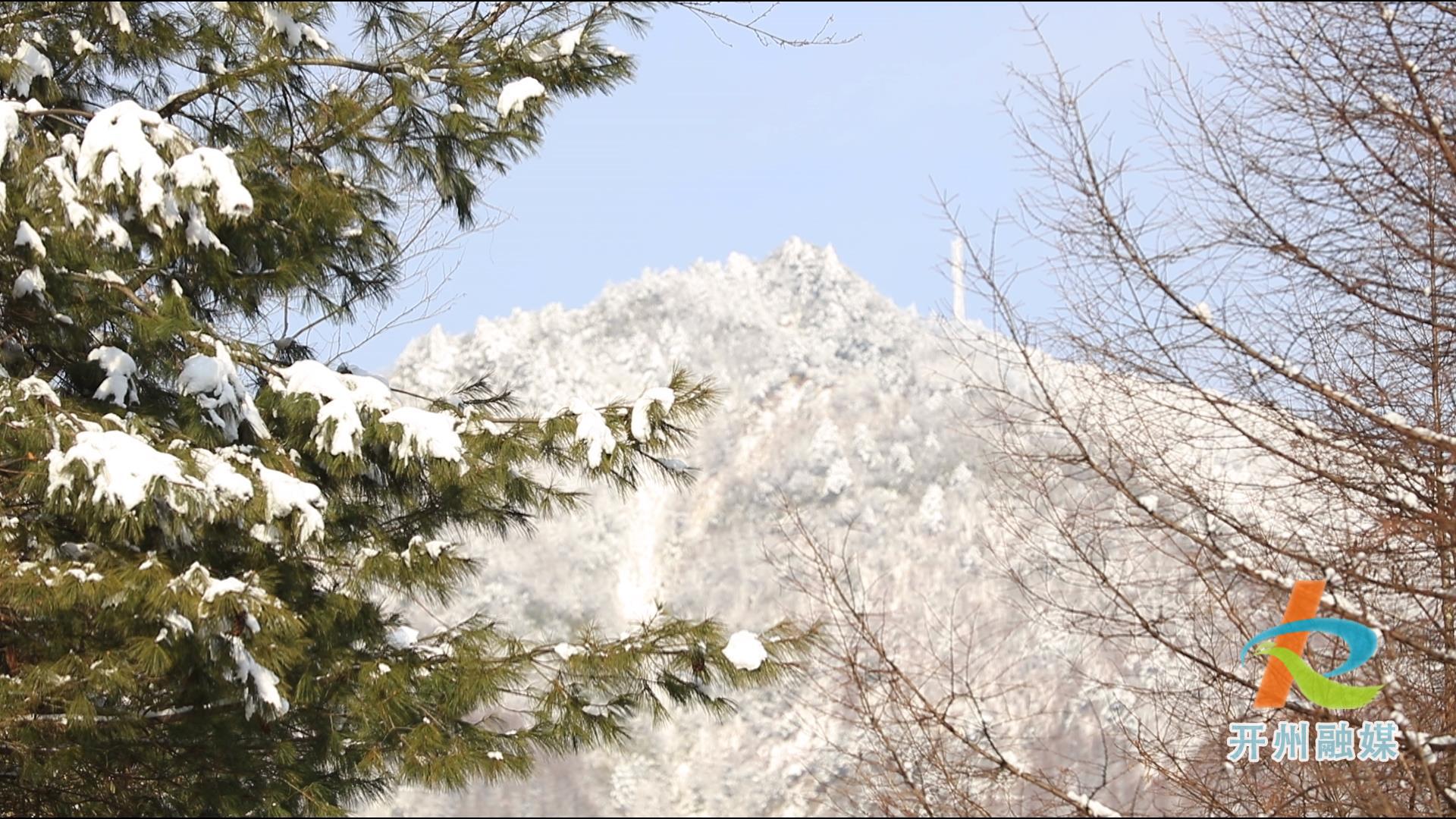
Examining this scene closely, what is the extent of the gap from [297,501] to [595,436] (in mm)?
1088

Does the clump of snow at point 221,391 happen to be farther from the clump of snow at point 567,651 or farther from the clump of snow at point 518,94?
the clump of snow at point 518,94

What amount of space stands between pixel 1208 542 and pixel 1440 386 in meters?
0.90

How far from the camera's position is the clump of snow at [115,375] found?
189 inches

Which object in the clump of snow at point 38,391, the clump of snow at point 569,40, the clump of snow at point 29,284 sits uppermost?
the clump of snow at point 569,40

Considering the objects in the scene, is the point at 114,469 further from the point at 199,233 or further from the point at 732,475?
the point at 732,475

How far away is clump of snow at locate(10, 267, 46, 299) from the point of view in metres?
4.50

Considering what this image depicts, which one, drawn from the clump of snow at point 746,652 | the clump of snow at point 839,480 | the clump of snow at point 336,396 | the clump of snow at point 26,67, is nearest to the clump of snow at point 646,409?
the clump of snow at point 746,652

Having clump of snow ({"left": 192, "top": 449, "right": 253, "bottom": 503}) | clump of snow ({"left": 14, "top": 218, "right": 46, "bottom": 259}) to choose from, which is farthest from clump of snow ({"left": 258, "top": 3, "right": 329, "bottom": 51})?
clump of snow ({"left": 192, "top": 449, "right": 253, "bottom": 503})

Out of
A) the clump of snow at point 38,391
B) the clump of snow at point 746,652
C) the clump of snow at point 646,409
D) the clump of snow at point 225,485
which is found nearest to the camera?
the clump of snow at point 225,485

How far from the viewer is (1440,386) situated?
3672mm

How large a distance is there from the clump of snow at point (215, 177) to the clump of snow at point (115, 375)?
35.3 inches

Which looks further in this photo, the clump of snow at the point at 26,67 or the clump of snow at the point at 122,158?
the clump of snow at the point at 26,67

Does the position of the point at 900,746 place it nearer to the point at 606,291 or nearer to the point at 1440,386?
the point at 1440,386

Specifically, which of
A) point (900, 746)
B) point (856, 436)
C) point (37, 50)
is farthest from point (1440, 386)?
point (856, 436)
